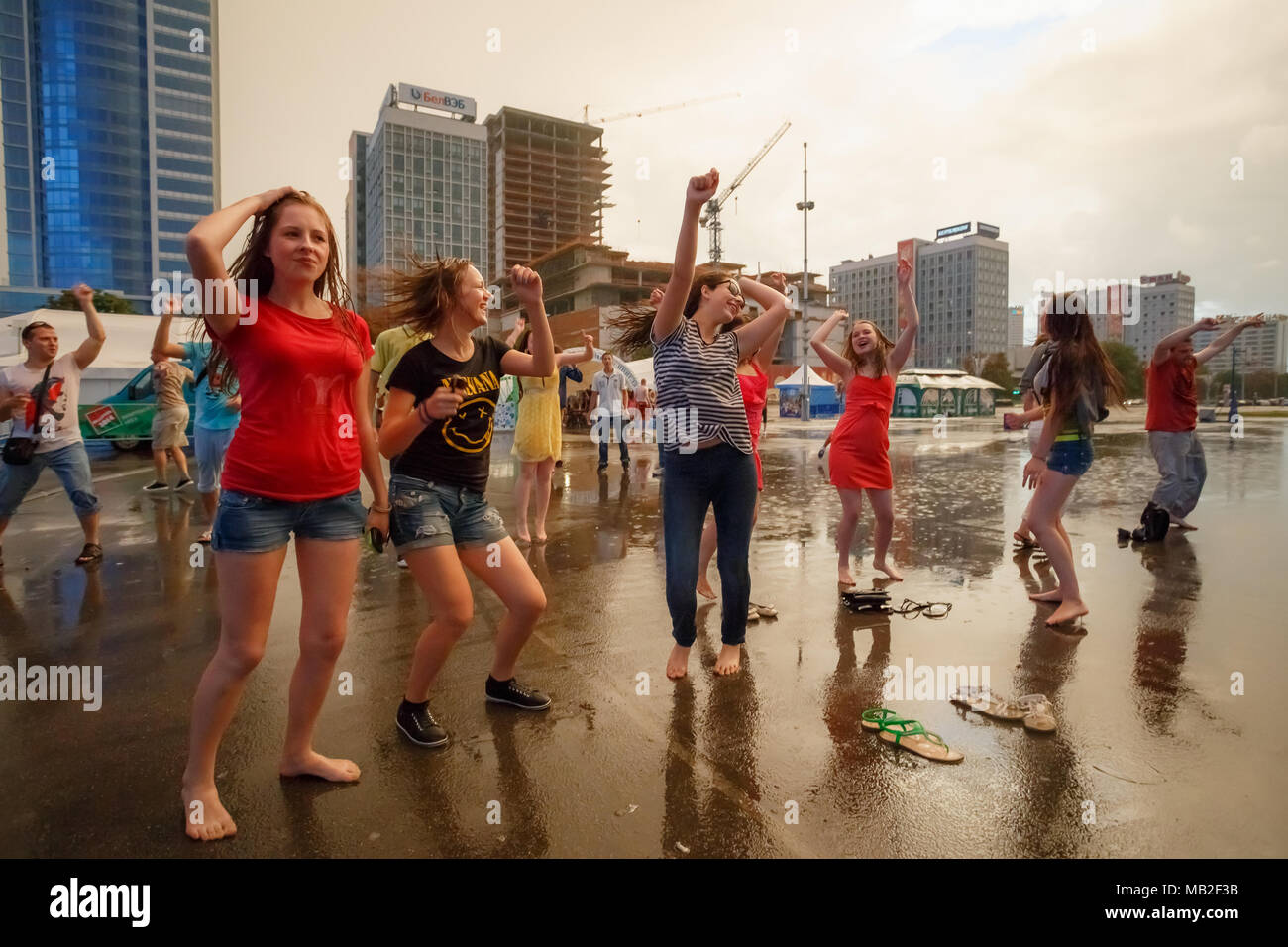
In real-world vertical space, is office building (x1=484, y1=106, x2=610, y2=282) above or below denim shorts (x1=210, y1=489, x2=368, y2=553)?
above

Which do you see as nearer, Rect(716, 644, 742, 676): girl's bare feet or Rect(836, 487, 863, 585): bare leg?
Rect(716, 644, 742, 676): girl's bare feet

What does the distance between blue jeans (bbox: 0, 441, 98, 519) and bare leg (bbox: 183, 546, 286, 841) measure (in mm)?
4961

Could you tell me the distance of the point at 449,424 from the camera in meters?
3.12

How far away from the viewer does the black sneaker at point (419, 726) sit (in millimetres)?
3076

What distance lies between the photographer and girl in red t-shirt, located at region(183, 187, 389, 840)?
2436 millimetres

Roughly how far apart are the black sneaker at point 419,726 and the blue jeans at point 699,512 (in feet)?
4.15

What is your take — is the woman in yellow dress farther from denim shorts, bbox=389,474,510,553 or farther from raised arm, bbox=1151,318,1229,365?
raised arm, bbox=1151,318,1229,365

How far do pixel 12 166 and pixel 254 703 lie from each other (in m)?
127

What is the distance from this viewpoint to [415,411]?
9.62ft

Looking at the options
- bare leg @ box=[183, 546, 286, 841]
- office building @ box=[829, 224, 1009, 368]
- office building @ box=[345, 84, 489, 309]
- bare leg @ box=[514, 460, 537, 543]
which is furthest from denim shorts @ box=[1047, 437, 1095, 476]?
office building @ box=[829, 224, 1009, 368]

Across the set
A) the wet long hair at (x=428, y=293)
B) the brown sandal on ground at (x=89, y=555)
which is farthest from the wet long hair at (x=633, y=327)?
the brown sandal on ground at (x=89, y=555)

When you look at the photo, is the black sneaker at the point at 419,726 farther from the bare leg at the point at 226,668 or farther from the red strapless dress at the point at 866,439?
the red strapless dress at the point at 866,439

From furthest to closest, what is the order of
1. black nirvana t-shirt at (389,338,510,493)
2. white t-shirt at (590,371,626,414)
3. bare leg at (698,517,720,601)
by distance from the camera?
white t-shirt at (590,371,626,414) → bare leg at (698,517,720,601) → black nirvana t-shirt at (389,338,510,493)
